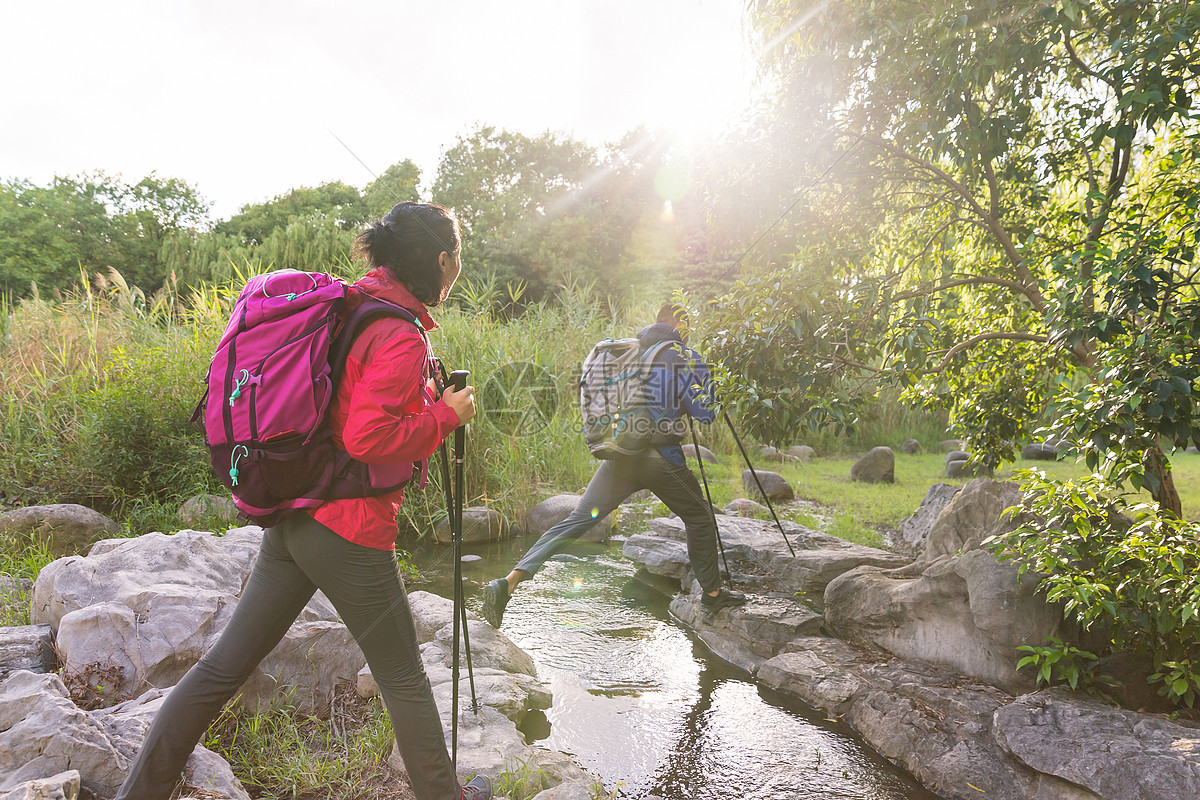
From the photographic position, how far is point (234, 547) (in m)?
4.34

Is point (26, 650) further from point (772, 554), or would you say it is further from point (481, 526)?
point (772, 554)

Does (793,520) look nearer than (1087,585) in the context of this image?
No

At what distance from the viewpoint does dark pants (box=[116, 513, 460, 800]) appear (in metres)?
1.93

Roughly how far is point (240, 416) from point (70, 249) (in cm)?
2498

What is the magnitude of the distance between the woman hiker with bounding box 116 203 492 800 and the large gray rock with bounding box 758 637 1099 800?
2.35m

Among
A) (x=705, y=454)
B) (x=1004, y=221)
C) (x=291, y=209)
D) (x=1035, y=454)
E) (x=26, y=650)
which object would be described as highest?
(x=291, y=209)

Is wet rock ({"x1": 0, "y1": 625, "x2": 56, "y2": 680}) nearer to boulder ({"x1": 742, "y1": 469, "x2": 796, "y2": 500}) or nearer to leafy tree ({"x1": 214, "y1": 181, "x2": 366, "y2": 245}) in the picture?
boulder ({"x1": 742, "y1": 469, "x2": 796, "y2": 500})

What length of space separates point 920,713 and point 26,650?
452 cm

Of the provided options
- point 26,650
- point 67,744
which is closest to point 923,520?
point 67,744

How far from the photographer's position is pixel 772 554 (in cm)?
579

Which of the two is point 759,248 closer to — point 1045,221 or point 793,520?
point 1045,221

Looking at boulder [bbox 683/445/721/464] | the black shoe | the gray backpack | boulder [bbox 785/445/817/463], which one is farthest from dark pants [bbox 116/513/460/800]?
boulder [bbox 785/445/817/463]

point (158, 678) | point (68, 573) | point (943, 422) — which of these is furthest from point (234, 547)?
point (943, 422)

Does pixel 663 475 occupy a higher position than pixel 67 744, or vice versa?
pixel 663 475
